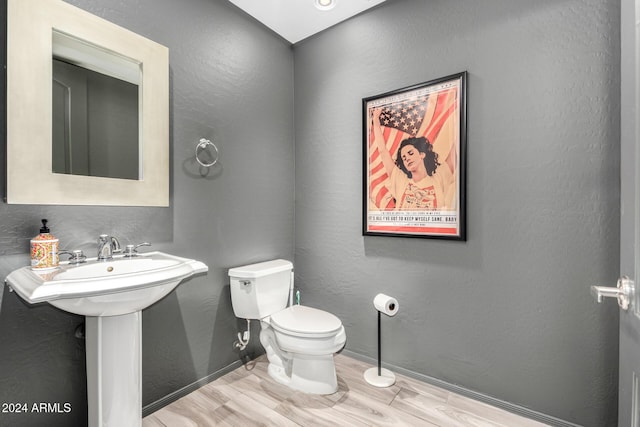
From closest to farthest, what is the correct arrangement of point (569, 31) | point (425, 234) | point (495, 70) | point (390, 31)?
1. point (569, 31)
2. point (495, 70)
3. point (425, 234)
4. point (390, 31)

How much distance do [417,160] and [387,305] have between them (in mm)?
905

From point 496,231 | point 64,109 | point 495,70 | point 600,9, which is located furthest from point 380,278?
point 64,109

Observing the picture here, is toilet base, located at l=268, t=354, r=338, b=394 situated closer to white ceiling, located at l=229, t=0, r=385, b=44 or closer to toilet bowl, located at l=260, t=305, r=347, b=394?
toilet bowl, located at l=260, t=305, r=347, b=394

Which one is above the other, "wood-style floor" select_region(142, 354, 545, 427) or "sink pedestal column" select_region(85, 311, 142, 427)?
"sink pedestal column" select_region(85, 311, 142, 427)

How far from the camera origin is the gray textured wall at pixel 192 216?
1.18m

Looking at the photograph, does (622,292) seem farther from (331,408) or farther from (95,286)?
(95,286)

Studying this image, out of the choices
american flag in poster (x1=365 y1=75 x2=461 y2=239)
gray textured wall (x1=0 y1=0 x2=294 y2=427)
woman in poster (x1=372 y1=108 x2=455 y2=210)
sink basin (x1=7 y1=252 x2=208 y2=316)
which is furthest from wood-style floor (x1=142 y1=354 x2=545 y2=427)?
woman in poster (x1=372 y1=108 x2=455 y2=210)

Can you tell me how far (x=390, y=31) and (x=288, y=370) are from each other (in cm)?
226

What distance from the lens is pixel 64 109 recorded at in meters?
1.26

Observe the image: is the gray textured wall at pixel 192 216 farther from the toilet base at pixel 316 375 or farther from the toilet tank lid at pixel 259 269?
the toilet base at pixel 316 375

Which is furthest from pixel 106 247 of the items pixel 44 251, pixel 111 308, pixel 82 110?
pixel 82 110

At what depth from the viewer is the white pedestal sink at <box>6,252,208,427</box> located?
0.93 m

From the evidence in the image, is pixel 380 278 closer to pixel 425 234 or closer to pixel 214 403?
pixel 425 234

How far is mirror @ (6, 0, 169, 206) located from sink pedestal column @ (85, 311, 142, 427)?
1.86 feet
